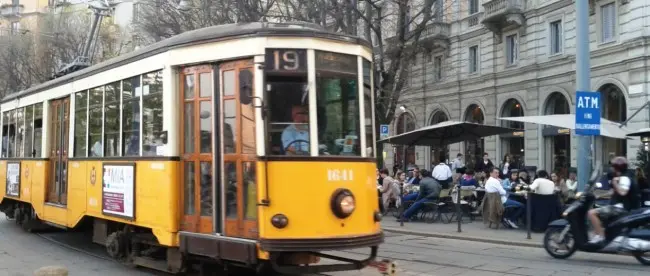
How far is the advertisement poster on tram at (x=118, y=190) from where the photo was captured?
8.64m

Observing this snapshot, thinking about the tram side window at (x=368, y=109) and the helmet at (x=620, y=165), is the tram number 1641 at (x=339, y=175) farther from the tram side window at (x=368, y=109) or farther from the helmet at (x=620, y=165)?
the helmet at (x=620, y=165)

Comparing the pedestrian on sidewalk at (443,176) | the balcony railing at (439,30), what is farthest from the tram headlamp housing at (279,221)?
the balcony railing at (439,30)

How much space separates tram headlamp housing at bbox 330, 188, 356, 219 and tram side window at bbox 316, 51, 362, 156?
0.46 metres

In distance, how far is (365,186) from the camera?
23.8 ft

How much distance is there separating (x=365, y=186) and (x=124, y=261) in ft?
14.0

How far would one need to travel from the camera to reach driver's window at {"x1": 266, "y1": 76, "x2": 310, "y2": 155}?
6.87m

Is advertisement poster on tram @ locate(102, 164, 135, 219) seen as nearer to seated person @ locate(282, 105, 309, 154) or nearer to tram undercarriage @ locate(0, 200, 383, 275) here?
tram undercarriage @ locate(0, 200, 383, 275)

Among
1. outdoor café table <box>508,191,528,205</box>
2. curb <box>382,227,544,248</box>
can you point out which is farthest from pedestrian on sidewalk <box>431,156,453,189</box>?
curb <box>382,227,544,248</box>

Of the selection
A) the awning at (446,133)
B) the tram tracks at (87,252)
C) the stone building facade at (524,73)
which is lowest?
the tram tracks at (87,252)

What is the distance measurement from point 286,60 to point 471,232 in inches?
307

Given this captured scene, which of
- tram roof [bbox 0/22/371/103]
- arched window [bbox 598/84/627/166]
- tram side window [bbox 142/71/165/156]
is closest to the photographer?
tram roof [bbox 0/22/371/103]

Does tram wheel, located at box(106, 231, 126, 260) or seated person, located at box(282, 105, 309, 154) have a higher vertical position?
seated person, located at box(282, 105, 309, 154)

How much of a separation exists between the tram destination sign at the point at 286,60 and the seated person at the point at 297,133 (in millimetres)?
429

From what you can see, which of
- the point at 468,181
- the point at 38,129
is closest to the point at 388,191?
the point at 468,181
